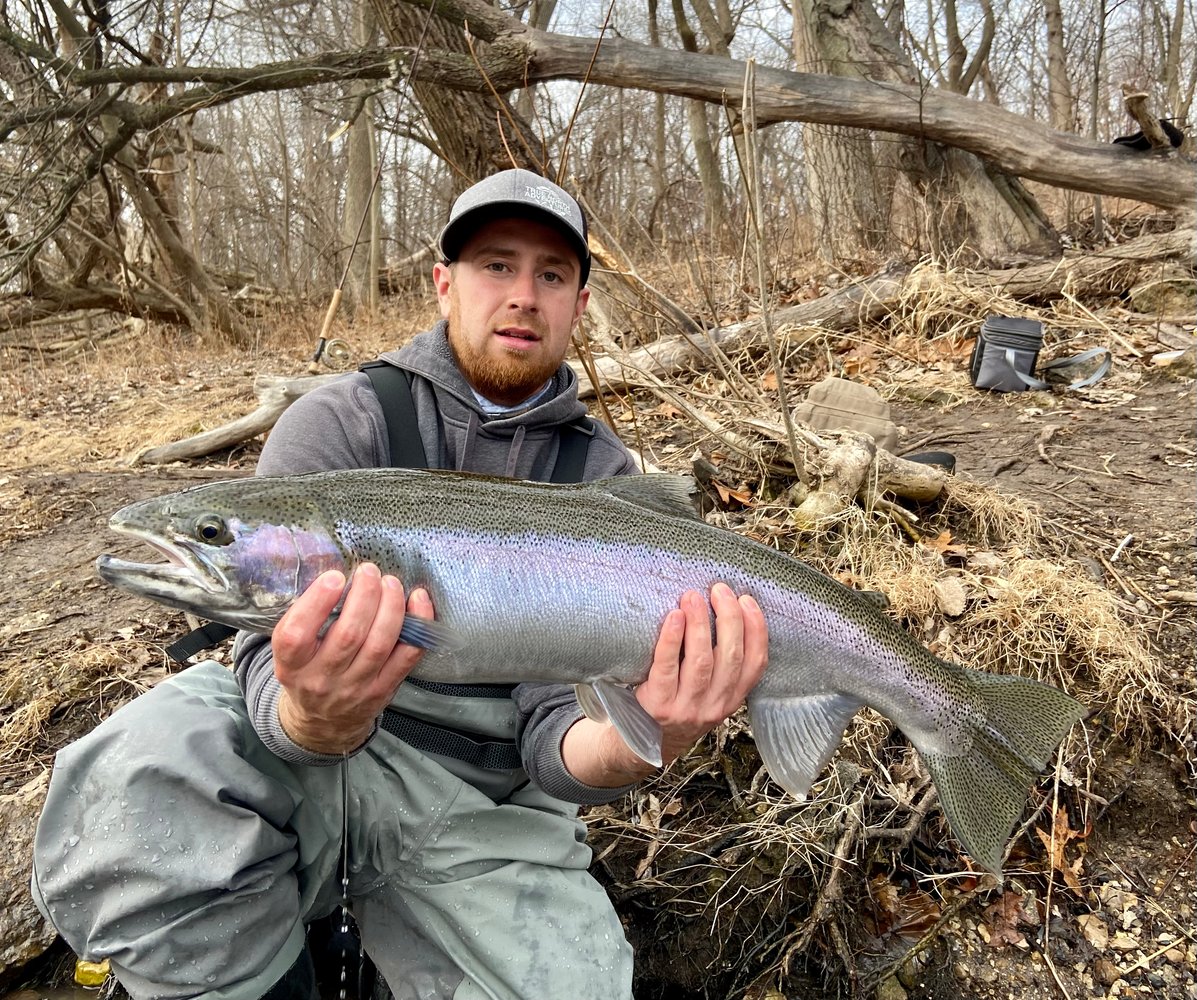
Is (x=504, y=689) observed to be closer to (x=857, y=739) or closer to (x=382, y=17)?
(x=857, y=739)

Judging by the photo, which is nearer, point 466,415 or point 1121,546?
point 466,415

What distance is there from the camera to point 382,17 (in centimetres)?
763

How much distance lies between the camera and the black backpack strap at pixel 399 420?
8.58ft

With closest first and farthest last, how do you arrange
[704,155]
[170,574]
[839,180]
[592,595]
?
[170,574], [592,595], [839,180], [704,155]

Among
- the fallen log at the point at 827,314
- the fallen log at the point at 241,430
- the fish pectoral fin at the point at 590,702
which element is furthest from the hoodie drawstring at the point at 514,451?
the fallen log at the point at 241,430

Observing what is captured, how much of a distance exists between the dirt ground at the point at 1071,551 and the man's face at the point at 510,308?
7.37 feet

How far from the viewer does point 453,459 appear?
275 centimetres

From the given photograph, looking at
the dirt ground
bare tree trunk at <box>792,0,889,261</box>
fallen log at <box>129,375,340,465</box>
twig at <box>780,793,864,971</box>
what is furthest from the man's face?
bare tree trunk at <box>792,0,889,261</box>

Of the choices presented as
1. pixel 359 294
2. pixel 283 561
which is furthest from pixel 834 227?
pixel 359 294

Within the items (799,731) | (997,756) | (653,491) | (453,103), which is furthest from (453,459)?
(453,103)

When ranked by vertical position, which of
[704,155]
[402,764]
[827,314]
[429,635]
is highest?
[704,155]

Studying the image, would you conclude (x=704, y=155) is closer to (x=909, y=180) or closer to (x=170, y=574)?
(x=909, y=180)

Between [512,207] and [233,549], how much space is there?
59.2 inches

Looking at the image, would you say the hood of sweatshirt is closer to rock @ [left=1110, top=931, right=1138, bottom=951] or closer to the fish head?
the fish head
